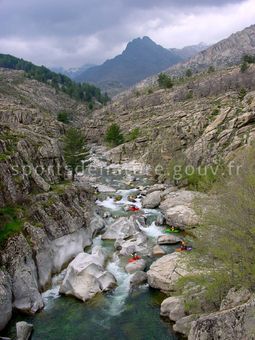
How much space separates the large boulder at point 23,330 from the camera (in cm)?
2373

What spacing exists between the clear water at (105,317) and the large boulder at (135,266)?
32.9 inches

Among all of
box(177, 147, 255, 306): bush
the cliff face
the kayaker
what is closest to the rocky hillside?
the kayaker

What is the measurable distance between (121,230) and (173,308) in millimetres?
16604

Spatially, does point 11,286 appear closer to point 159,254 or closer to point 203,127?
point 159,254

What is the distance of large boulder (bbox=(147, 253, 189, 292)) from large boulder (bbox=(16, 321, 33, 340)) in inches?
403

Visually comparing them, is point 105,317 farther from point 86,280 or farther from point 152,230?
point 152,230

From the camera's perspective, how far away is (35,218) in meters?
34.0

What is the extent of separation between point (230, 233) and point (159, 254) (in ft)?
50.5

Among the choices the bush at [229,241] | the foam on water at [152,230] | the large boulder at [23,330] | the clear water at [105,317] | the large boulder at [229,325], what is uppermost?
the bush at [229,241]

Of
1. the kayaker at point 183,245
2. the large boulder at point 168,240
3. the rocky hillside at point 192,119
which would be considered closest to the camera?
the kayaker at point 183,245

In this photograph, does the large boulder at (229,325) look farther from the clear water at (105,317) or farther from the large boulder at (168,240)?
the large boulder at (168,240)

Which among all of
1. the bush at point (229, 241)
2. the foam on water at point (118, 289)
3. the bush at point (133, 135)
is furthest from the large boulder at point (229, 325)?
the bush at point (133, 135)

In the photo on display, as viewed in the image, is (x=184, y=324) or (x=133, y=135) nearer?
(x=184, y=324)

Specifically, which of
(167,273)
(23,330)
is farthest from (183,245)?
(23,330)
